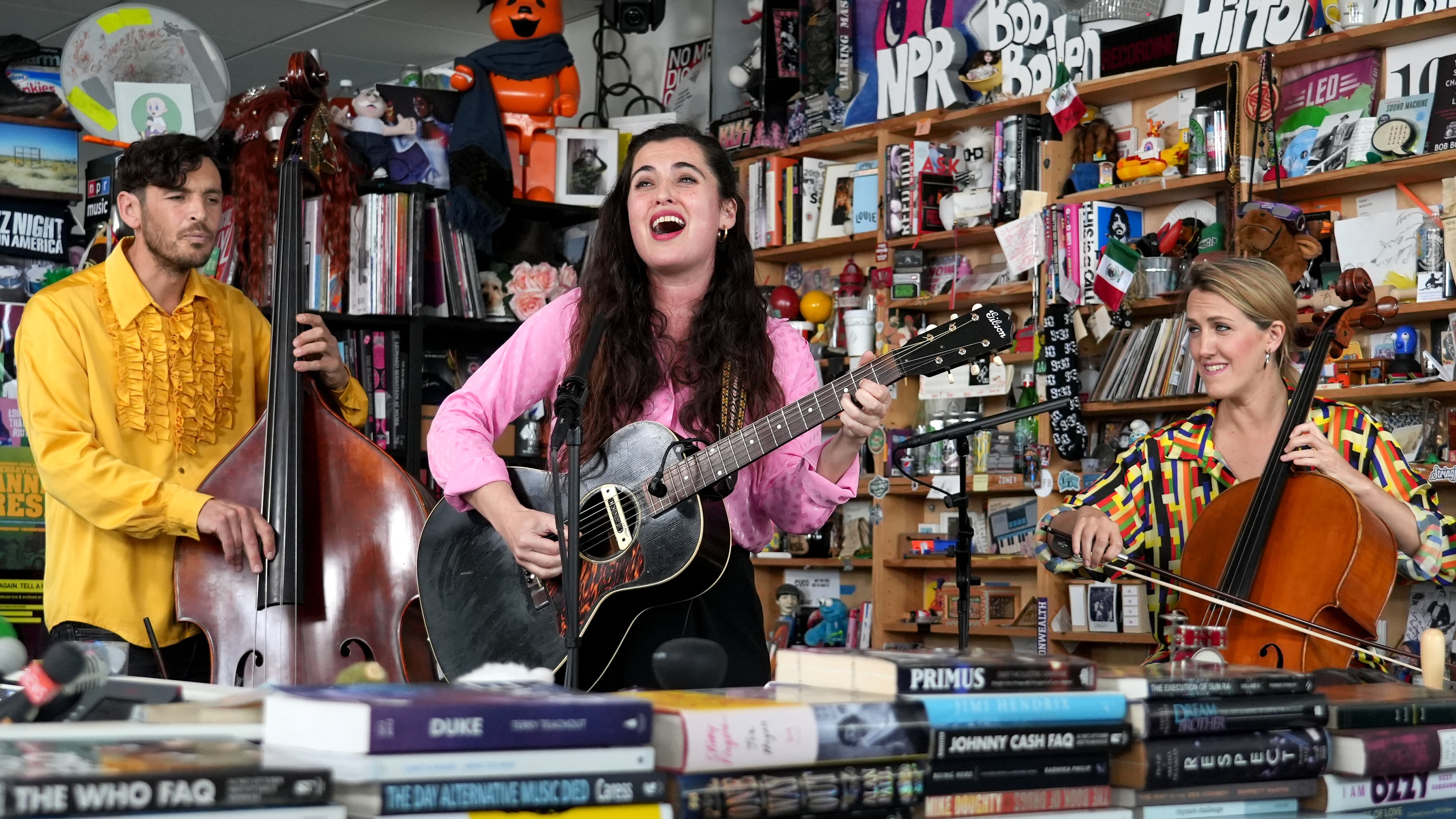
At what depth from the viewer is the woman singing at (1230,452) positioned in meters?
2.59

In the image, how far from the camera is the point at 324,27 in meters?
6.78

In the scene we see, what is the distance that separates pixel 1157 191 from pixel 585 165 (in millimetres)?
2005

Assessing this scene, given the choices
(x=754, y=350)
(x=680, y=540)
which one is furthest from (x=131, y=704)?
(x=754, y=350)

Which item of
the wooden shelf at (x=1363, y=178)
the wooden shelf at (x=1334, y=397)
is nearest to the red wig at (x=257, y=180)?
the wooden shelf at (x=1334, y=397)

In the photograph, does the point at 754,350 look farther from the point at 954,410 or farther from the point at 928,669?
the point at 954,410

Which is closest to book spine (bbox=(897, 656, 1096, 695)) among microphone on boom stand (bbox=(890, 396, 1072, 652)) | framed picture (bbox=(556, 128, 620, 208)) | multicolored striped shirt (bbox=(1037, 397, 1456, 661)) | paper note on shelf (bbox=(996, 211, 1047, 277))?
multicolored striped shirt (bbox=(1037, 397, 1456, 661))

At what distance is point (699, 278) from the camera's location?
2.38 meters

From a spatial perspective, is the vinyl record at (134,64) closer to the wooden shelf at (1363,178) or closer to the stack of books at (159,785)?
the wooden shelf at (1363,178)

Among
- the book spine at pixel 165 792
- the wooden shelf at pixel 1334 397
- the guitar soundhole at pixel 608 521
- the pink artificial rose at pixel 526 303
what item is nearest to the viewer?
the book spine at pixel 165 792

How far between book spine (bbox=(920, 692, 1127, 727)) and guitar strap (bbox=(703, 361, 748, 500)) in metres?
1.07

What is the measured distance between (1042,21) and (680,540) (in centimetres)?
326

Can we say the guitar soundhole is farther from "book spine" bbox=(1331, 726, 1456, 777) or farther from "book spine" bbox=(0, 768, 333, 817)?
"book spine" bbox=(0, 768, 333, 817)

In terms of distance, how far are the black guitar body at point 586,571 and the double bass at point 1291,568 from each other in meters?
0.78

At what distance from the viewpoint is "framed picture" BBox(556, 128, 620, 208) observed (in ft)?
17.0
